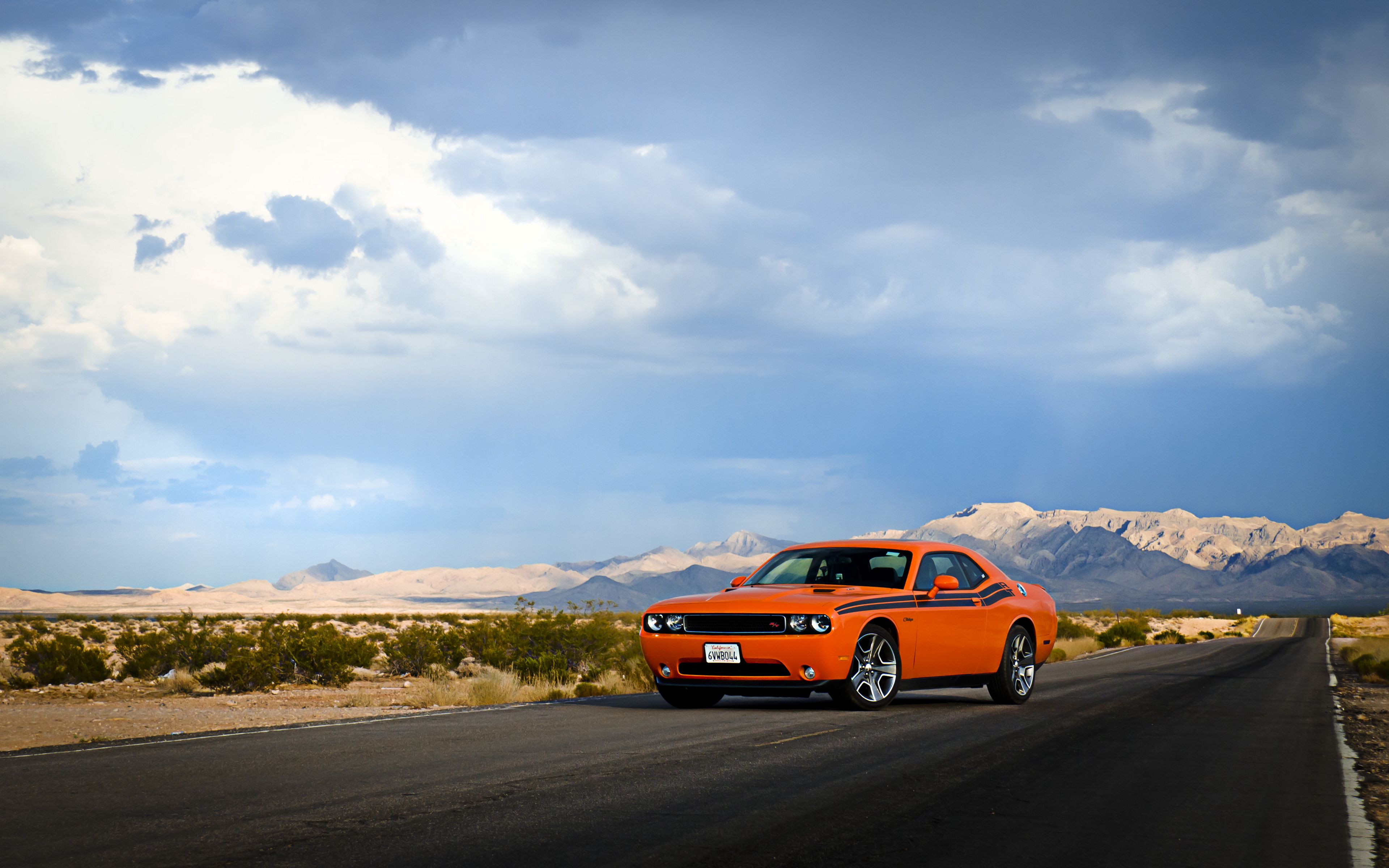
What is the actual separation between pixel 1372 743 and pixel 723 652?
6621mm

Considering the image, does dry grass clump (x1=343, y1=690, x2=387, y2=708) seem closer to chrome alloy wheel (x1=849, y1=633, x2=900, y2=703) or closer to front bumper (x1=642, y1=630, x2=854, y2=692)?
front bumper (x1=642, y1=630, x2=854, y2=692)

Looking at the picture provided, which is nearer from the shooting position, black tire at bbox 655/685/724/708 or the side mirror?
the side mirror

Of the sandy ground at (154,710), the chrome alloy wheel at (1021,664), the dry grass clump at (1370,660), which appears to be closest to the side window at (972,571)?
the chrome alloy wheel at (1021,664)

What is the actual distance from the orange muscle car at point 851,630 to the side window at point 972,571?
0.02 metres

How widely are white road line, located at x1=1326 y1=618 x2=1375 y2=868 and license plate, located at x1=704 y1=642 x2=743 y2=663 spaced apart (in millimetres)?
5405

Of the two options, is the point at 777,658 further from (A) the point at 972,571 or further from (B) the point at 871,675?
(A) the point at 972,571

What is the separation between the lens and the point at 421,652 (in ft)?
93.5

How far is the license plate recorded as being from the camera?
39.6 ft

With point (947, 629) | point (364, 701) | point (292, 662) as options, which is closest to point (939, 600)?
point (947, 629)

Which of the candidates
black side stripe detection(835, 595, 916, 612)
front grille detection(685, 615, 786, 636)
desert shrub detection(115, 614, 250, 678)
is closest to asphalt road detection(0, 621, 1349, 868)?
front grille detection(685, 615, 786, 636)

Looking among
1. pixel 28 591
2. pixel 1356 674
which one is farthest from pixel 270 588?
pixel 1356 674

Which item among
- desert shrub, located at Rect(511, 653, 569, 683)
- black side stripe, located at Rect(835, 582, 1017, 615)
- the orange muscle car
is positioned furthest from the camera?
desert shrub, located at Rect(511, 653, 569, 683)

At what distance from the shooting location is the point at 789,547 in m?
14.4

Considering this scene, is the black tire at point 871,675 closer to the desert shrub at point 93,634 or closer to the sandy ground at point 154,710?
the sandy ground at point 154,710
